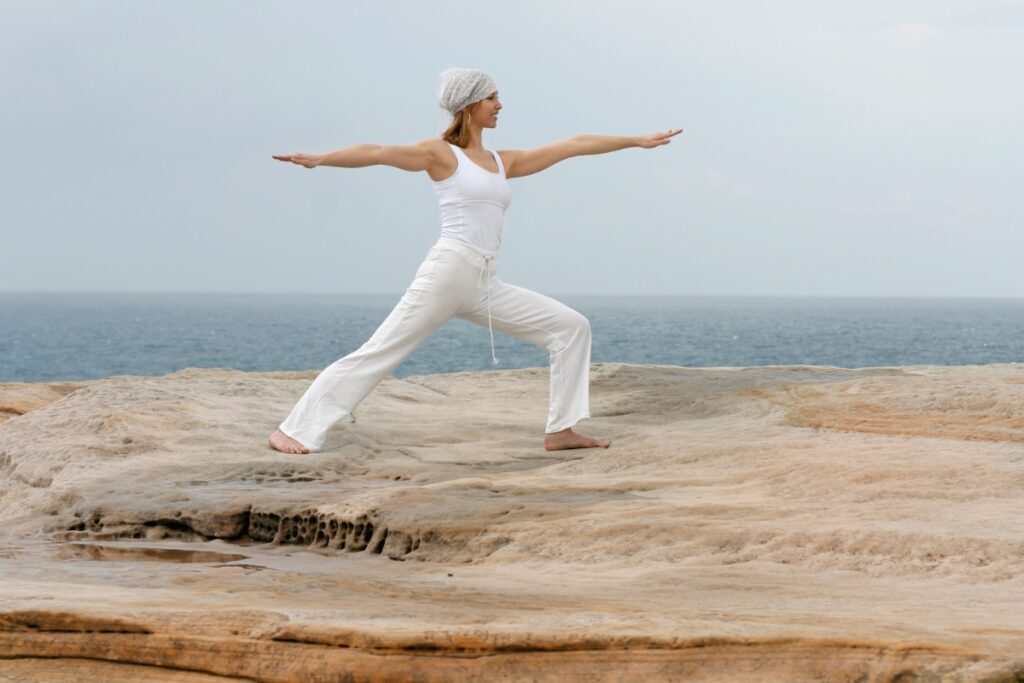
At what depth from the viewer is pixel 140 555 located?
5.00m

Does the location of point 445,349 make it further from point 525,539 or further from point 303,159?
point 525,539

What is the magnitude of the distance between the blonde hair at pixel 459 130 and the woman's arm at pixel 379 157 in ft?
0.56

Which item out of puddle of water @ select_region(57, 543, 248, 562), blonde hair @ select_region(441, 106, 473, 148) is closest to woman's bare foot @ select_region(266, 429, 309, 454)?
puddle of water @ select_region(57, 543, 248, 562)

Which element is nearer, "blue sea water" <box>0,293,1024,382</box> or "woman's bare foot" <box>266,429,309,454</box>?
"woman's bare foot" <box>266,429,309,454</box>

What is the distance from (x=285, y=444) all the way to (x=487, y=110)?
2.07m

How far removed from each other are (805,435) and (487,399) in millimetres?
3069

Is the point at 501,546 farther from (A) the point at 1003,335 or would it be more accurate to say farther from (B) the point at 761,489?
(A) the point at 1003,335

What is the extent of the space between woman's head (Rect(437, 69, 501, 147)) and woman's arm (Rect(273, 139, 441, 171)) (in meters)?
0.19

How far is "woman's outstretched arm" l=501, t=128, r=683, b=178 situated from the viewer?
22.4ft

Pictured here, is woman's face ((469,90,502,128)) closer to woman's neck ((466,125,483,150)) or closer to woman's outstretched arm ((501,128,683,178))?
woman's neck ((466,125,483,150))

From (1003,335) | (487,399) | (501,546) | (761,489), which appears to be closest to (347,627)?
(501,546)

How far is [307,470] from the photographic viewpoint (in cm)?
614

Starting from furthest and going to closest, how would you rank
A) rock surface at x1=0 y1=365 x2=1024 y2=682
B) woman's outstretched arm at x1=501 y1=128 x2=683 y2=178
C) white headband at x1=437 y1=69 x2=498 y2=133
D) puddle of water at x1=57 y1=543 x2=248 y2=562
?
1. woman's outstretched arm at x1=501 y1=128 x2=683 y2=178
2. white headband at x1=437 y1=69 x2=498 y2=133
3. puddle of water at x1=57 y1=543 x2=248 y2=562
4. rock surface at x1=0 y1=365 x2=1024 y2=682

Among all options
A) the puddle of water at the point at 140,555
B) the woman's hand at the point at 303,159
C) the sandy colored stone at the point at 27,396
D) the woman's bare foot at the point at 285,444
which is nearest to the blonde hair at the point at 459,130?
the woman's hand at the point at 303,159
